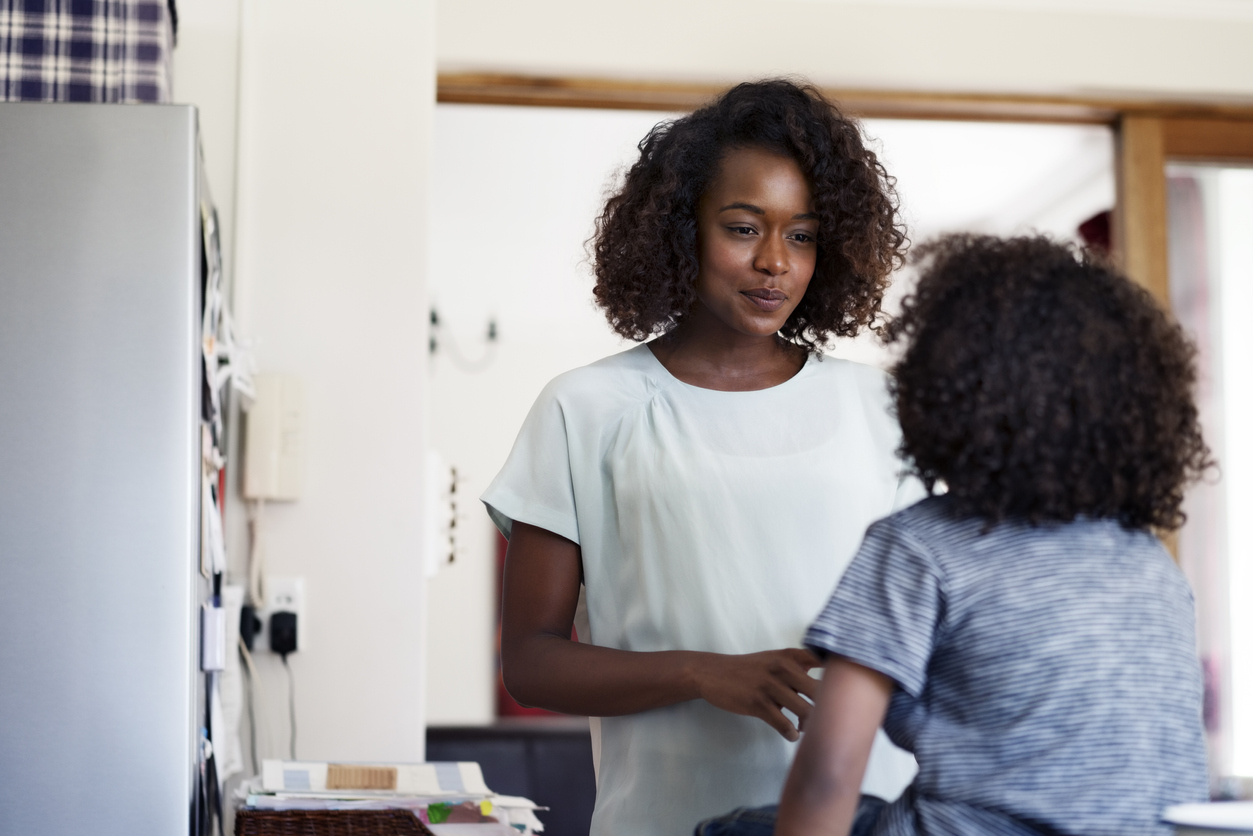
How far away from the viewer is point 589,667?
1.02 metres

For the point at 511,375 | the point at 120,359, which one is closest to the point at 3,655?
the point at 120,359

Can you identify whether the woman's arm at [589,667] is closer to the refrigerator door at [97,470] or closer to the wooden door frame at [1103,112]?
the refrigerator door at [97,470]

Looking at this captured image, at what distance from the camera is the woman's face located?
1.16m

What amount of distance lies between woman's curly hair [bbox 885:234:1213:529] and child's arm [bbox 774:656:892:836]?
0.14m

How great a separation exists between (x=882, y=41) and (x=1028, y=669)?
7.80 feet

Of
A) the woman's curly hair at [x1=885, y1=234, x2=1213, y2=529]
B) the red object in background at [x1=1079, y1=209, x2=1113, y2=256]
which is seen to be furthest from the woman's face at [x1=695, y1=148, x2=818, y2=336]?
the red object in background at [x1=1079, y1=209, x2=1113, y2=256]

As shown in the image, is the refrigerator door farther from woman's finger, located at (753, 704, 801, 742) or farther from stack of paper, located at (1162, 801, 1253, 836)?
stack of paper, located at (1162, 801, 1253, 836)

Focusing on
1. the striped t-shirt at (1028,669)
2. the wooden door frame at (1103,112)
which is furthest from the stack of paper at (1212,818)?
the wooden door frame at (1103,112)

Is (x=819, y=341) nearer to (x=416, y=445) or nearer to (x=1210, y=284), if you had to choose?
(x=416, y=445)

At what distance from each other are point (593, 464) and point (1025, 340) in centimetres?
49

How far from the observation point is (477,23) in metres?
2.71

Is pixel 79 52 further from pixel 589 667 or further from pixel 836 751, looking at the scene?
pixel 836 751

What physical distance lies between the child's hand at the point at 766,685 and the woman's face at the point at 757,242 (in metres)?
0.38

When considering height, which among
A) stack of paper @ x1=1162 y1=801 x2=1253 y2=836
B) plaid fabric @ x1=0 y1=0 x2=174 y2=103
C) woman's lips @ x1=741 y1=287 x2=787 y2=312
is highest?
plaid fabric @ x1=0 y1=0 x2=174 y2=103
